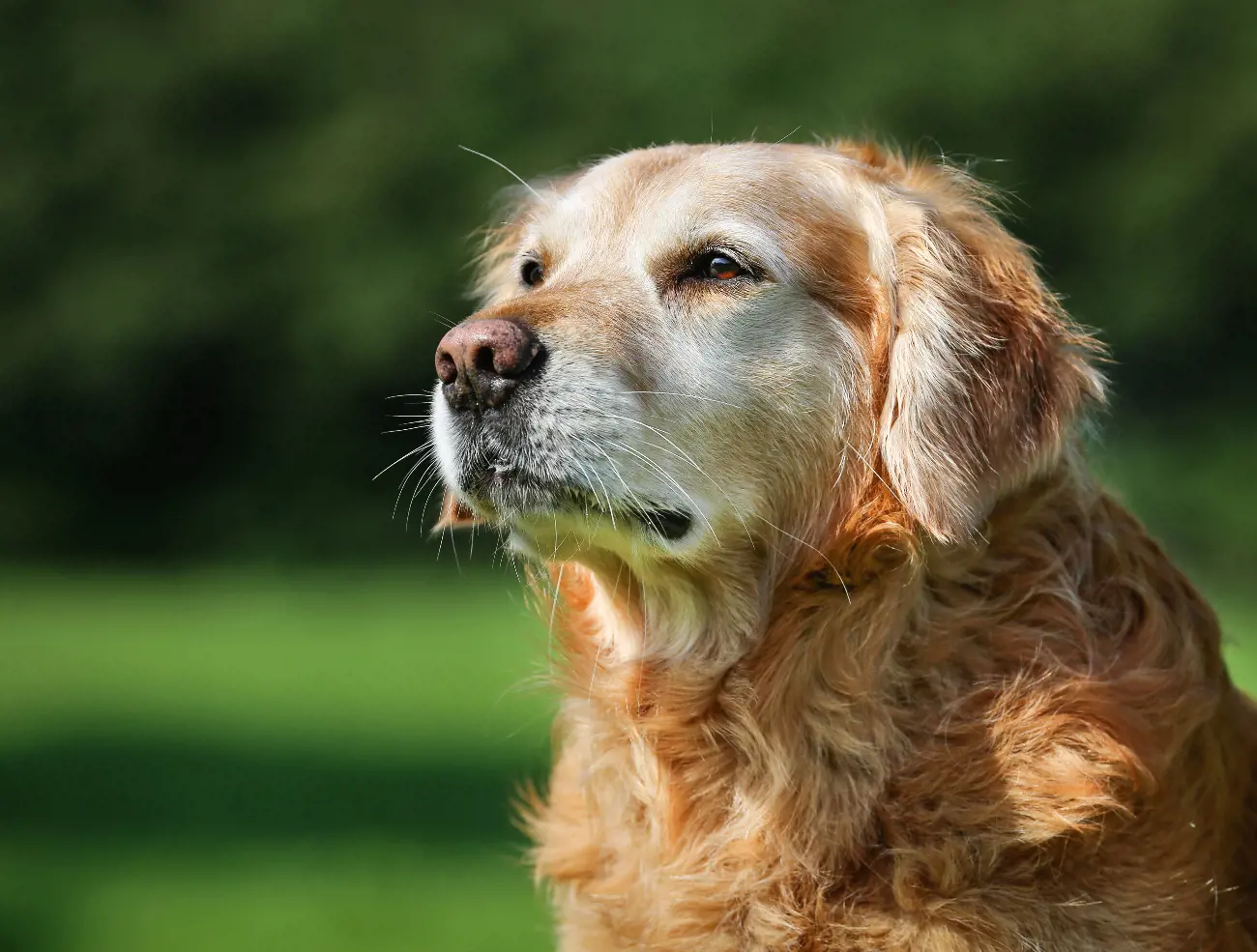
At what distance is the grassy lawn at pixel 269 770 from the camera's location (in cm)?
606

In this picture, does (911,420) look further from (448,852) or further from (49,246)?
(49,246)

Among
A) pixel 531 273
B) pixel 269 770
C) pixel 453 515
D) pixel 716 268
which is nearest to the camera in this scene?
pixel 716 268

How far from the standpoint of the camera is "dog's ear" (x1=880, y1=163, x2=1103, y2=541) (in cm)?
317

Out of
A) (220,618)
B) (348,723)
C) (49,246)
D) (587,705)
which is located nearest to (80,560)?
(49,246)

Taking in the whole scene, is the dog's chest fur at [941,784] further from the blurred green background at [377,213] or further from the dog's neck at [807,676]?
the blurred green background at [377,213]

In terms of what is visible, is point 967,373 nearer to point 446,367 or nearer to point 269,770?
point 446,367

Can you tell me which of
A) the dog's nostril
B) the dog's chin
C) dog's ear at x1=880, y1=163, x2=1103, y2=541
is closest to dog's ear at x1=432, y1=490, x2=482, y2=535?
the dog's chin

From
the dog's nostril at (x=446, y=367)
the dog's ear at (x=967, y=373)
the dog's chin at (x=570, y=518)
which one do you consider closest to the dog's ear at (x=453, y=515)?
the dog's chin at (x=570, y=518)

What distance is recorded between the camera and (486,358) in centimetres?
311

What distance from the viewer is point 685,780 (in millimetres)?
3342

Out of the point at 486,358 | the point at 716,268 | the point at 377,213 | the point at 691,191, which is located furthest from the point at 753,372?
the point at 377,213

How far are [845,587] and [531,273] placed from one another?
1.17 m

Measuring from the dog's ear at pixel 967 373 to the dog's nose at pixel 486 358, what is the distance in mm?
807

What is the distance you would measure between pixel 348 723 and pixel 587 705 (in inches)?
271
